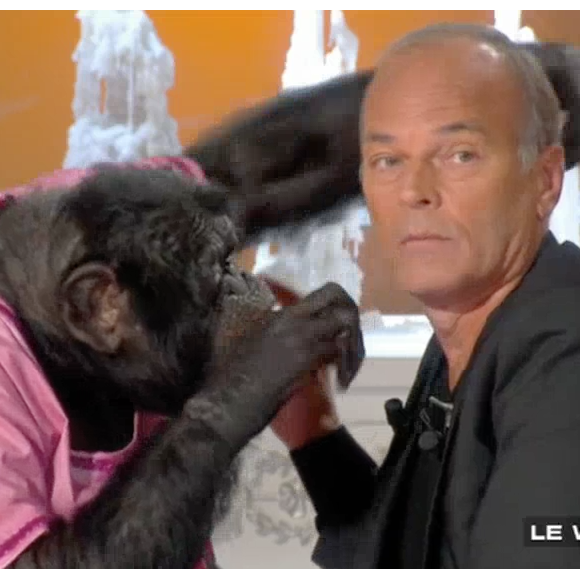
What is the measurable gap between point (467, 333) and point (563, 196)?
220mm

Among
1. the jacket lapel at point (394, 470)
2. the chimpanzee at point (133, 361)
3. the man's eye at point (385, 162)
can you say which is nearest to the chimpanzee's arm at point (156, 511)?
the chimpanzee at point (133, 361)

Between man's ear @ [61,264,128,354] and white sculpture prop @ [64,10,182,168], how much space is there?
171 mm

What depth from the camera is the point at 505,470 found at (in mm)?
606

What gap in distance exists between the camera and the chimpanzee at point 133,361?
65 cm

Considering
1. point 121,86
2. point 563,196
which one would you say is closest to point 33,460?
point 121,86

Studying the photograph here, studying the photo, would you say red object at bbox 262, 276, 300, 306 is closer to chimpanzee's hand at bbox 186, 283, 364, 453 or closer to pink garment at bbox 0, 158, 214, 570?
chimpanzee's hand at bbox 186, 283, 364, 453

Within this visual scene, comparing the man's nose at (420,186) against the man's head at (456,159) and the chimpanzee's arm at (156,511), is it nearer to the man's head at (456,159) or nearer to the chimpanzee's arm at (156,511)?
the man's head at (456,159)

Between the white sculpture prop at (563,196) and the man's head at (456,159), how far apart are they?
127mm

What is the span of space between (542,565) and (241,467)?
246mm

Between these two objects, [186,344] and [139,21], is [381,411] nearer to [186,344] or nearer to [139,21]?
[186,344]

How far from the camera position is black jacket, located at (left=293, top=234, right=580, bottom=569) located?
0.59 m

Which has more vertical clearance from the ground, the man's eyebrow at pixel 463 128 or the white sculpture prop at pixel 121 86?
the white sculpture prop at pixel 121 86

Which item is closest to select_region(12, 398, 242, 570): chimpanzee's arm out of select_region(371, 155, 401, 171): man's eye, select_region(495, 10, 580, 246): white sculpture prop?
select_region(371, 155, 401, 171): man's eye

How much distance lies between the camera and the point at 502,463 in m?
0.61
